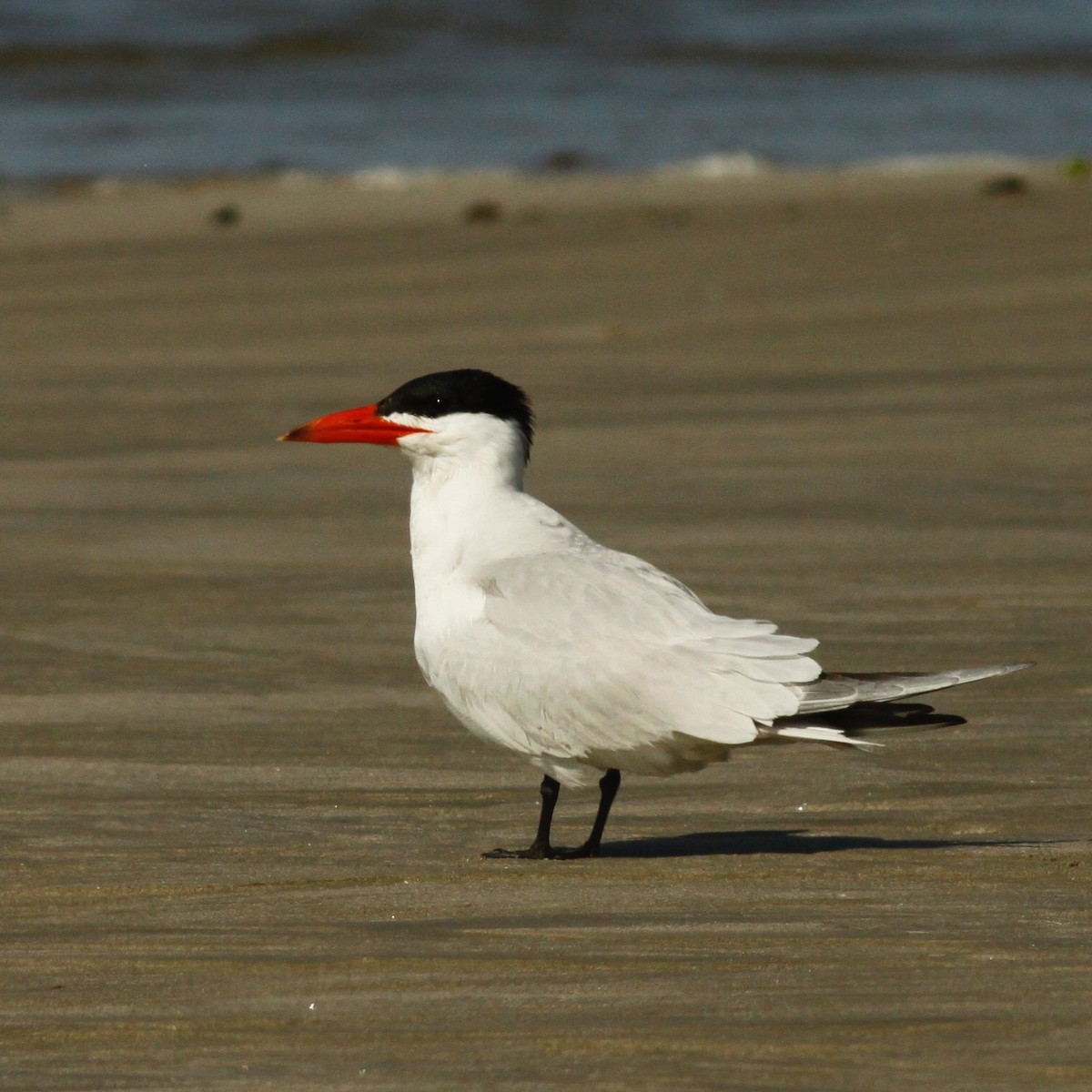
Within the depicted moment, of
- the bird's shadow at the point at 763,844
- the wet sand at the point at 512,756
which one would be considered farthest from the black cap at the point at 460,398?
the bird's shadow at the point at 763,844

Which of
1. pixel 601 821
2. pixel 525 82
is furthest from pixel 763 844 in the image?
pixel 525 82

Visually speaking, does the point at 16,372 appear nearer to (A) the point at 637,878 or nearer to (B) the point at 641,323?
(B) the point at 641,323

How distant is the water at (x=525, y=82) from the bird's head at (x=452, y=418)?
12.8 meters

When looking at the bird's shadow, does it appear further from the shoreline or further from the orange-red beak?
the shoreline

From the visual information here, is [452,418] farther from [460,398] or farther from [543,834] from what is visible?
[543,834]

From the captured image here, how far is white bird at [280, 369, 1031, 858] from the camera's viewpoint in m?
4.32

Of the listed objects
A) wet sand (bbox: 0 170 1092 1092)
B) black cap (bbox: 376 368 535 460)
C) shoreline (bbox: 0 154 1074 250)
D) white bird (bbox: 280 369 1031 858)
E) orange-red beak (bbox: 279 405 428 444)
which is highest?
black cap (bbox: 376 368 535 460)

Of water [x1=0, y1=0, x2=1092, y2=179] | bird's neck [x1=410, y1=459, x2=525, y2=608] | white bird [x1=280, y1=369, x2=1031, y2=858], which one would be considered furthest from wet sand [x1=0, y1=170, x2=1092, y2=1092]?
water [x1=0, y1=0, x2=1092, y2=179]

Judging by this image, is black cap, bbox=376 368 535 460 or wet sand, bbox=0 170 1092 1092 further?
black cap, bbox=376 368 535 460

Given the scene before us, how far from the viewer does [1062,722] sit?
5242 mm

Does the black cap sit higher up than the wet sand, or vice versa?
the black cap

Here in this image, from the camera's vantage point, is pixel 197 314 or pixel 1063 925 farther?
pixel 197 314

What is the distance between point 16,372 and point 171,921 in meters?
6.55

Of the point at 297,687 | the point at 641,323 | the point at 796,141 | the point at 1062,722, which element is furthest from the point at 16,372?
the point at 796,141
